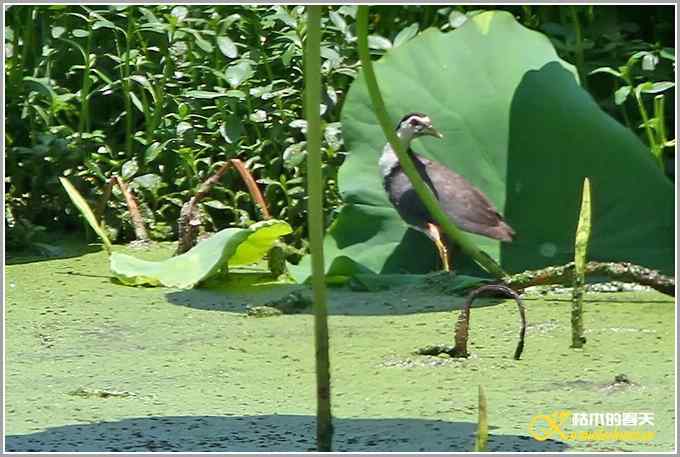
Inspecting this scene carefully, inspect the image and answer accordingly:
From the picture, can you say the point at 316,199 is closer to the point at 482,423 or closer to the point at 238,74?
the point at 482,423

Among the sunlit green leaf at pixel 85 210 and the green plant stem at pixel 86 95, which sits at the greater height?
the green plant stem at pixel 86 95

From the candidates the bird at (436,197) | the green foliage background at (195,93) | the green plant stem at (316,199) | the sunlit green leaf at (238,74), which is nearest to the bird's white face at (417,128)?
the bird at (436,197)

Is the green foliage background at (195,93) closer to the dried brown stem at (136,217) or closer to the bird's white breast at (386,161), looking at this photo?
the dried brown stem at (136,217)

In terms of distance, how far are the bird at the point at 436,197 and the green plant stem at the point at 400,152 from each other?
183 mm

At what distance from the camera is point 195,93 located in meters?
4.09

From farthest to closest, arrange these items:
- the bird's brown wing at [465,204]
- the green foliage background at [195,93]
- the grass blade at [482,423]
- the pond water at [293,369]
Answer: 1. the green foliage background at [195,93]
2. the bird's brown wing at [465,204]
3. the pond water at [293,369]
4. the grass blade at [482,423]

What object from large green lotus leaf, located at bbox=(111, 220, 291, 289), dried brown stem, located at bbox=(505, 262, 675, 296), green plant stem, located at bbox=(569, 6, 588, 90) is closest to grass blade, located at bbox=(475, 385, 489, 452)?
dried brown stem, located at bbox=(505, 262, 675, 296)

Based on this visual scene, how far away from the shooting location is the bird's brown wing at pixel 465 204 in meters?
3.51

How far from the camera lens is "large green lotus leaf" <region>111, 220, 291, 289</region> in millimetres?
3334

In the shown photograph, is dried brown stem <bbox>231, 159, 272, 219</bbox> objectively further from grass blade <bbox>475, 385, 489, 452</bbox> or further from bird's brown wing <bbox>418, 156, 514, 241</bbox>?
grass blade <bbox>475, 385, 489, 452</bbox>

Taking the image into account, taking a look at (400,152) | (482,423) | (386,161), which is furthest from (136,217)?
(482,423)

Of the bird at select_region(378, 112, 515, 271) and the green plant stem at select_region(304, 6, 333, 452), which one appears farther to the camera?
the bird at select_region(378, 112, 515, 271)

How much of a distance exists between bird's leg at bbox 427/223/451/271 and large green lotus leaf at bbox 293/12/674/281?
95mm

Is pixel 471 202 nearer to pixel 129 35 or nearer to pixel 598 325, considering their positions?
pixel 598 325
